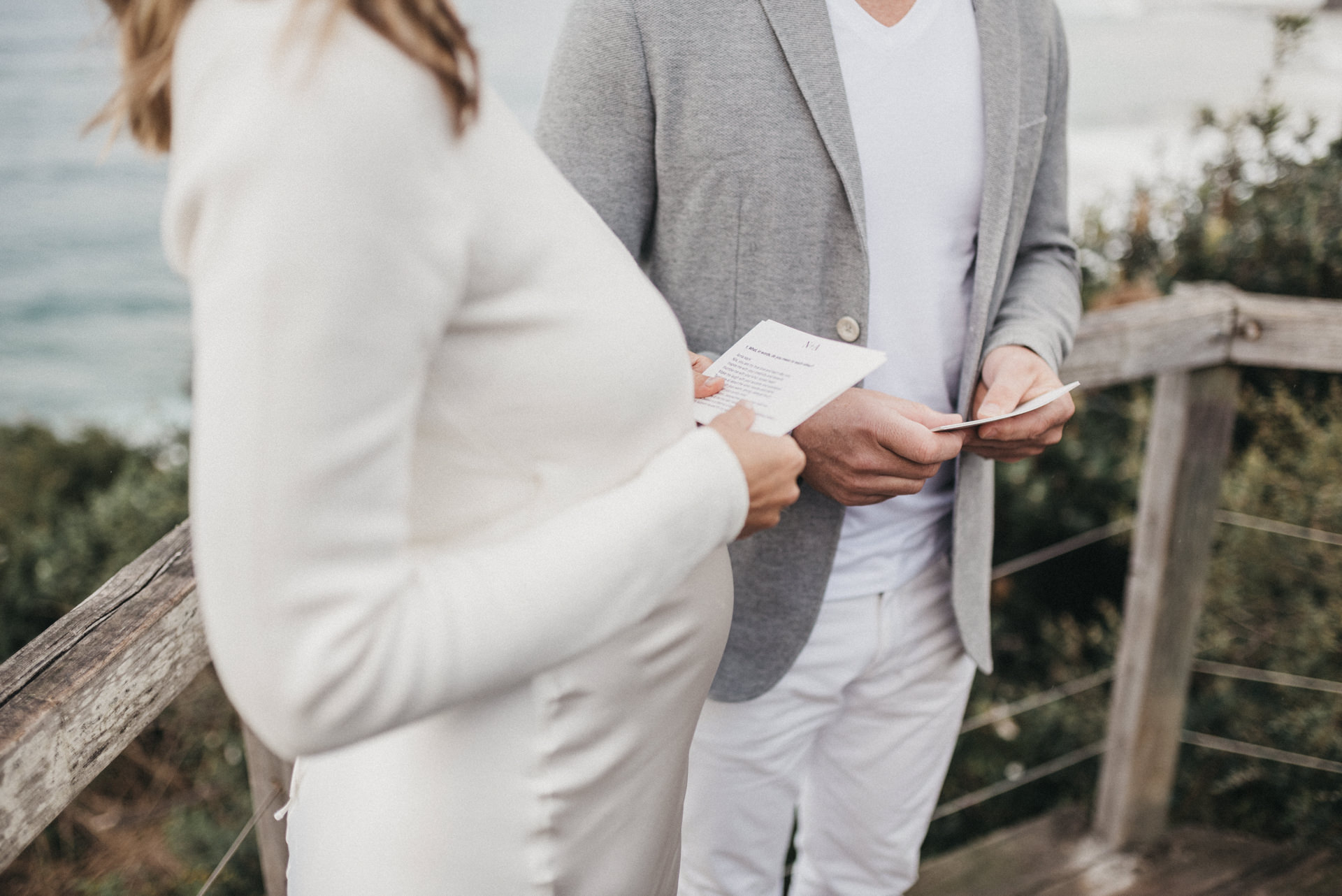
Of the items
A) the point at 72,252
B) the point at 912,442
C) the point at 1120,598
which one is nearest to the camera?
the point at 912,442

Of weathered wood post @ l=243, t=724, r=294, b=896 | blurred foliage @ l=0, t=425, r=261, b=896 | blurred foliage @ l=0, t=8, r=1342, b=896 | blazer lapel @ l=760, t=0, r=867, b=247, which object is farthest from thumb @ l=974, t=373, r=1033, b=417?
blurred foliage @ l=0, t=425, r=261, b=896

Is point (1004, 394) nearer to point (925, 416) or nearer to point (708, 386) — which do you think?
point (925, 416)

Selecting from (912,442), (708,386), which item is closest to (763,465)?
(708,386)

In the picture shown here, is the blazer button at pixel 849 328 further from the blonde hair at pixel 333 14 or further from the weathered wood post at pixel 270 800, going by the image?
the weathered wood post at pixel 270 800

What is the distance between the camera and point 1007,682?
310 cm

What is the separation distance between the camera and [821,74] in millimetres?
1159

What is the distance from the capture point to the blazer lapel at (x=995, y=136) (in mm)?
1266

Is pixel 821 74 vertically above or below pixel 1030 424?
above

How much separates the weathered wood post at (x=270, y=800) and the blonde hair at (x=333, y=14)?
2.98 feet

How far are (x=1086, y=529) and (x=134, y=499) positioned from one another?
11.3 ft

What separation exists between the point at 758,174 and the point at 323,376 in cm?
74

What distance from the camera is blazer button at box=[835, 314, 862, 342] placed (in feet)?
3.99

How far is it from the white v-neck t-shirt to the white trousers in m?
0.09

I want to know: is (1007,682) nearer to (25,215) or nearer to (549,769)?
(549,769)
